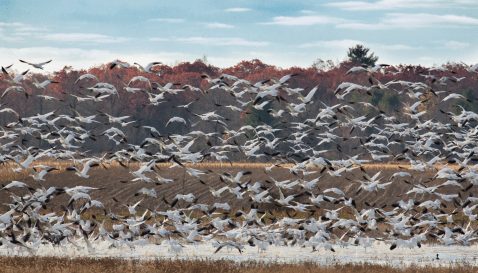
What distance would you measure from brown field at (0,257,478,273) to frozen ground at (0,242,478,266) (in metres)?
1.11

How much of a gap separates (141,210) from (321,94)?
58962 mm

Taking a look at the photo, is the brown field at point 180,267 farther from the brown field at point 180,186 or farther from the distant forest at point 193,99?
the distant forest at point 193,99

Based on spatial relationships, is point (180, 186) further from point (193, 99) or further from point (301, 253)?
point (193, 99)

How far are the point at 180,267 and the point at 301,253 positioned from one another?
5477 mm

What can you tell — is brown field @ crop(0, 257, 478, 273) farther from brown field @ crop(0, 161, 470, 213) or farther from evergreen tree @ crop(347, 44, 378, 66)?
evergreen tree @ crop(347, 44, 378, 66)

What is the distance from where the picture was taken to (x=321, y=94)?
87.1 m

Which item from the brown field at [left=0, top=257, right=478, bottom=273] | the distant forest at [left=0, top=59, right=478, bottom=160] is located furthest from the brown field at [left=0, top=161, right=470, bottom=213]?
the distant forest at [left=0, top=59, right=478, bottom=160]

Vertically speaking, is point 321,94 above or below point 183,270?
above

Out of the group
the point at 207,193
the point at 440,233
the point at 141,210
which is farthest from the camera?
the point at 207,193

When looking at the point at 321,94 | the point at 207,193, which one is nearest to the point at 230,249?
the point at 207,193

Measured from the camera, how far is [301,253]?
21328 millimetres

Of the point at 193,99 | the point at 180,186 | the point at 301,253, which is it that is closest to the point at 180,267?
the point at 301,253

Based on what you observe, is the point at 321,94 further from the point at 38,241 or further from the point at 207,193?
the point at 38,241

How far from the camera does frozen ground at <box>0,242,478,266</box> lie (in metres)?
20.0
